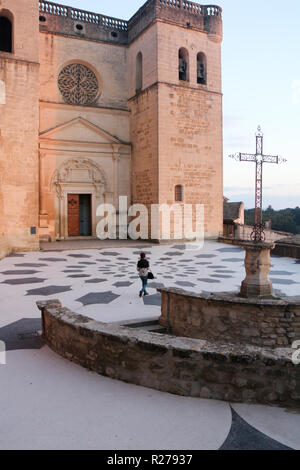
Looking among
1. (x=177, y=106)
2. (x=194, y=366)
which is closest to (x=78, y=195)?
(x=177, y=106)

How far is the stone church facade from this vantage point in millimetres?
17172

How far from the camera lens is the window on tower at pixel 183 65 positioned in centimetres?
1784

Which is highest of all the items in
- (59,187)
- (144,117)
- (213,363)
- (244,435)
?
(144,117)

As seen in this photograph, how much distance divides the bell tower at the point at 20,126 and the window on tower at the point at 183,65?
670 cm

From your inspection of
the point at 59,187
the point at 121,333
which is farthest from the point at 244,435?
the point at 59,187

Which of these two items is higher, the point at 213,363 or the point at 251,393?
the point at 213,363

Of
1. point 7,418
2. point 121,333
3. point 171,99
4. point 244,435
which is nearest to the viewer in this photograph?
point 244,435

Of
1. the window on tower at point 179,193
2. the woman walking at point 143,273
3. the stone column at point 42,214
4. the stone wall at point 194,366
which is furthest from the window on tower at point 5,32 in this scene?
the stone wall at point 194,366

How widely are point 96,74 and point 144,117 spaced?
3.52 metres

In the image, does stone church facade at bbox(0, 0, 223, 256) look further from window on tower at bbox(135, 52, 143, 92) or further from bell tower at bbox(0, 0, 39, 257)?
bell tower at bbox(0, 0, 39, 257)

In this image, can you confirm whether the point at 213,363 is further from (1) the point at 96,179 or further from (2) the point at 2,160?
(1) the point at 96,179

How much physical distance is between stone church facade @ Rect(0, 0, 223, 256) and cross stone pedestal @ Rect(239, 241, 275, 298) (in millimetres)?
10772

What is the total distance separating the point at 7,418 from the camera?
9.33ft

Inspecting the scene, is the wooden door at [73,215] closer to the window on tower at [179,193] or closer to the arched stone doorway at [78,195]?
the arched stone doorway at [78,195]
